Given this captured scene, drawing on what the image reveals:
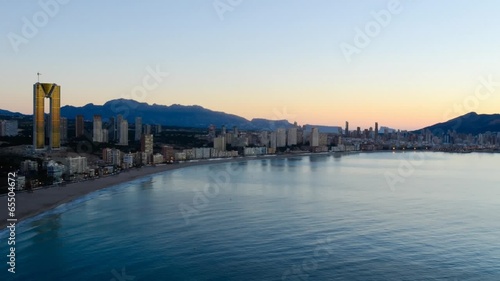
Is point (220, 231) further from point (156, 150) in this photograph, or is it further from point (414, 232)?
point (156, 150)

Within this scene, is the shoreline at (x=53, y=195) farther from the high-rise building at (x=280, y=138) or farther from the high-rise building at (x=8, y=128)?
the high-rise building at (x=280, y=138)

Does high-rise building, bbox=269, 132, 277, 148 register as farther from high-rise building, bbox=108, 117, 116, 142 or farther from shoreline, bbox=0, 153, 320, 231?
shoreline, bbox=0, 153, 320, 231

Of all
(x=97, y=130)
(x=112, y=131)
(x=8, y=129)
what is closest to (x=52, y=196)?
(x=8, y=129)

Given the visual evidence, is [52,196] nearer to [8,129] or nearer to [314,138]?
[8,129]

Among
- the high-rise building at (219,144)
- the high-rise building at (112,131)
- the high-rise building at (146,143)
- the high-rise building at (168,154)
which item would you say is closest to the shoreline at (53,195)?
the high-rise building at (146,143)

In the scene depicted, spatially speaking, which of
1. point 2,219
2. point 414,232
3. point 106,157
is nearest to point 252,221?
point 414,232
